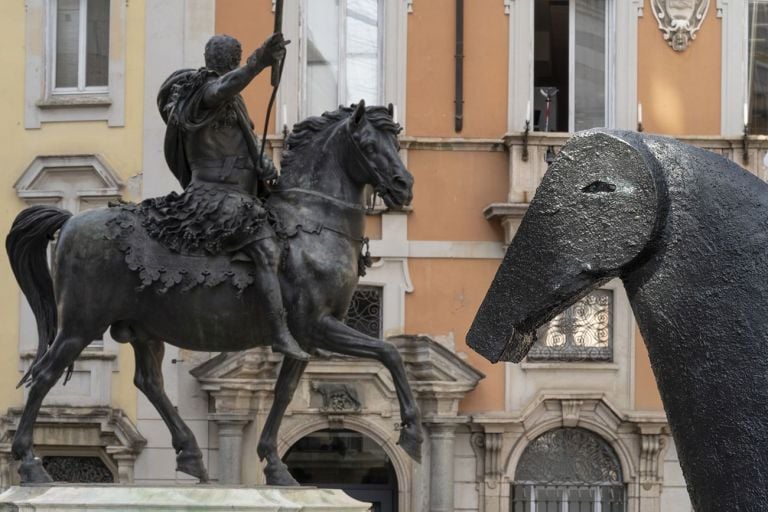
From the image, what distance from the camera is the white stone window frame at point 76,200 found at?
66.2ft

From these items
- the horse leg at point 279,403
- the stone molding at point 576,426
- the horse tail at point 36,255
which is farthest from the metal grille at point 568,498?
the horse tail at point 36,255

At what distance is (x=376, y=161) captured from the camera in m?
9.11

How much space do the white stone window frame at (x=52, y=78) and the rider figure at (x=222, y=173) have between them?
1160 centimetres

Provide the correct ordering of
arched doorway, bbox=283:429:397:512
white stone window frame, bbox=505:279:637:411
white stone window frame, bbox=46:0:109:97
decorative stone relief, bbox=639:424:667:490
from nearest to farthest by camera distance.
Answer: decorative stone relief, bbox=639:424:667:490 < white stone window frame, bbox=505:279:637:411 < arched doorway, bbox=283:429:397:512 < white stone window frame, bbox=46:0:109:97

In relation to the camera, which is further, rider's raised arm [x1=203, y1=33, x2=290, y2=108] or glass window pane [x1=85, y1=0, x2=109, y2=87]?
glass window pane [x1=85, y1=0, x2=109, y2=87]

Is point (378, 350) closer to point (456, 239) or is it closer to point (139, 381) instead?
point (139, 381)

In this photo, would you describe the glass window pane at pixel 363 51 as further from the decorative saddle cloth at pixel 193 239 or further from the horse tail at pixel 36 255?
the decorative saddle cloth at pixel 193 239

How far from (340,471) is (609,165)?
18.0 m

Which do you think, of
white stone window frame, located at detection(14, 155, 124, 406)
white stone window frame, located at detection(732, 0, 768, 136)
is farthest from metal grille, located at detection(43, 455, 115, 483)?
white stone window frame, located at detection(732, 0, 768, 136)

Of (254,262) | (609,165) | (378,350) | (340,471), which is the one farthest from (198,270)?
(340,471)

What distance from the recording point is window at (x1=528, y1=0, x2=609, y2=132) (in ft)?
67.5

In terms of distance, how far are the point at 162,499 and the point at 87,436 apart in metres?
12.3

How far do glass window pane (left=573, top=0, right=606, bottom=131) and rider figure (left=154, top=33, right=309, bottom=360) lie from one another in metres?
11.9

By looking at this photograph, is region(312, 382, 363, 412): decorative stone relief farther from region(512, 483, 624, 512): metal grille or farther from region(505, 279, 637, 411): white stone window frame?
region(512, 483, 624, 512): metal grille
